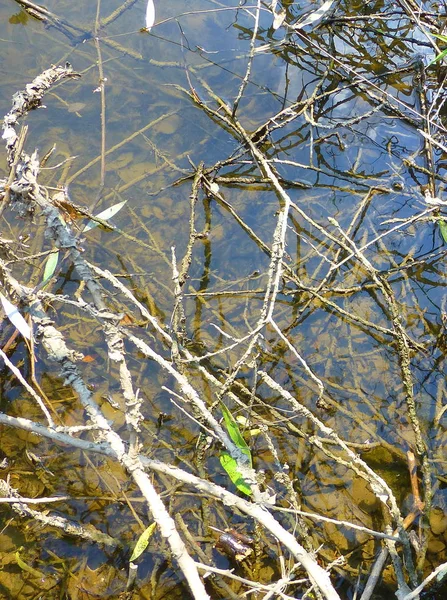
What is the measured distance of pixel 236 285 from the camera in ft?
9.67

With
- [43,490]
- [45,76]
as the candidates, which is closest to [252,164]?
[45,76]

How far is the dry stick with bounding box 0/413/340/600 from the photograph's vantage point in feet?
5.05

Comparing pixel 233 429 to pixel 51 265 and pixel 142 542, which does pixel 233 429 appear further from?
pixel 51 265

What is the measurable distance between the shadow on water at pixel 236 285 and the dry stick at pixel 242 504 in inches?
4.2

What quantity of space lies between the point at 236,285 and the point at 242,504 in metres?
1.42

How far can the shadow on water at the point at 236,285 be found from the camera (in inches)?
89.1

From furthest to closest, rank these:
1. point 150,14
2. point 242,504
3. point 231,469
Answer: point 150,14 → point 231,469 → point 242,504

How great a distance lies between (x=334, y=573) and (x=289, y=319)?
1.19 metres

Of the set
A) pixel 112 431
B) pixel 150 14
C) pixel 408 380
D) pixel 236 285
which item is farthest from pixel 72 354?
pixel 150 14

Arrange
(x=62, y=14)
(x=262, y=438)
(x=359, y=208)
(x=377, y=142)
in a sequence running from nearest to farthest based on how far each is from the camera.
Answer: (x=262, y=438) → (x=359, y=208) → (x=377, y=142) → (x=62, y=14)

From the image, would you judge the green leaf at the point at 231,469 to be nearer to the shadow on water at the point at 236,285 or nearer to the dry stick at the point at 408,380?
the shadow on water at the point at 236,285

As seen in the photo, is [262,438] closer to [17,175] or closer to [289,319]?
[289,319]

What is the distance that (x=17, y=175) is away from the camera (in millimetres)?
2061

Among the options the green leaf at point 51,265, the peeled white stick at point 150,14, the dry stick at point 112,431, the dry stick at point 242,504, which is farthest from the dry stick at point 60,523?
the peeled white stick at point 150,14
